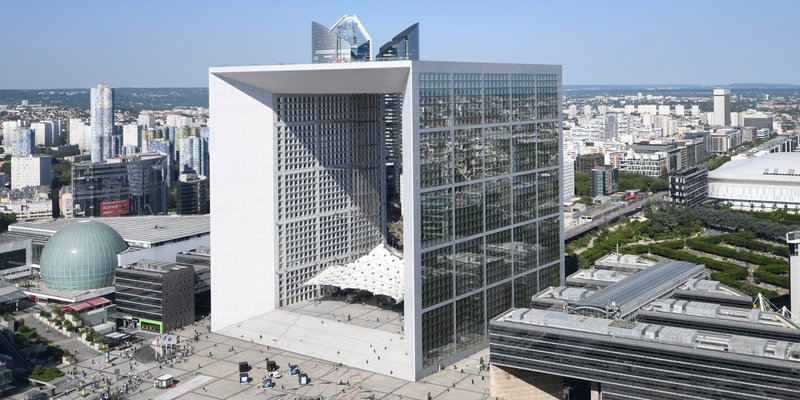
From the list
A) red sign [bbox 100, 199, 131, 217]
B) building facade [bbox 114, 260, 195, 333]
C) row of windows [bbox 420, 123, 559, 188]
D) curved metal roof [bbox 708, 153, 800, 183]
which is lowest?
building facade [bbox 114, 260, 195, 333]

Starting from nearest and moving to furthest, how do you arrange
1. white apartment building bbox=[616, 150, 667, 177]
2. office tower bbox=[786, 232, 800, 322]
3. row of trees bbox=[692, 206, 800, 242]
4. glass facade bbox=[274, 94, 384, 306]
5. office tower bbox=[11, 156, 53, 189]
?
office tower bbox=[786, 232, 800, 322] < glass facade bbox=[274, 94, 384, 306] < row of trees bbox=[692, 206, 800, 242] < office tower bbox=[11, 156, 53, 189] < white apartment building bbox=[616, 150, 667, 177]

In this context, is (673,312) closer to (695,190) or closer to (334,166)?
(334,166)

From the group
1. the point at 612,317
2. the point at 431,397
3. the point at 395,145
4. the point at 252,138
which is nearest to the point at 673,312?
the point at 612,317

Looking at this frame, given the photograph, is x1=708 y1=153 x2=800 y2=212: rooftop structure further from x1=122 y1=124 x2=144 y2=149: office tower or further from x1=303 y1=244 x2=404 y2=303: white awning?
x1=122 y1=124 x2=144 y2=149: office tower

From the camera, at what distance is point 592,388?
46.2m

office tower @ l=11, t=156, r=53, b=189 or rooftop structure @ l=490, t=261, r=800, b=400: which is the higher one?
office tower @ l=11, t=156, r=53, b=189

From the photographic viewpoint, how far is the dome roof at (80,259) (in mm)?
70562

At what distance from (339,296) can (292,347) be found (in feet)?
23.2

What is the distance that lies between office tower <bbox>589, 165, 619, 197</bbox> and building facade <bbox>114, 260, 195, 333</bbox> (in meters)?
82.5

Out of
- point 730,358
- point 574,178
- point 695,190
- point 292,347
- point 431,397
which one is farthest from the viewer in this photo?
point 574,178

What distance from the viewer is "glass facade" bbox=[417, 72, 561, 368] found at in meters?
52.2

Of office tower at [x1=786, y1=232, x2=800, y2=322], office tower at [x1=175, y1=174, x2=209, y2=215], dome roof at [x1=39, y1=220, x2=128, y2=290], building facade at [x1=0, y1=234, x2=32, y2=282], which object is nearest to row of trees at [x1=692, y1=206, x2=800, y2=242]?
office tower at [x1=786, y1=232, x2=800, y2=322]

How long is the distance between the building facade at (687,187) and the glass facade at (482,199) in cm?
5251

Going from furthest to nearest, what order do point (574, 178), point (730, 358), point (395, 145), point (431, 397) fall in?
point (574, 178) < point (395, 145) < point (431, 397) < point (730, 358)
